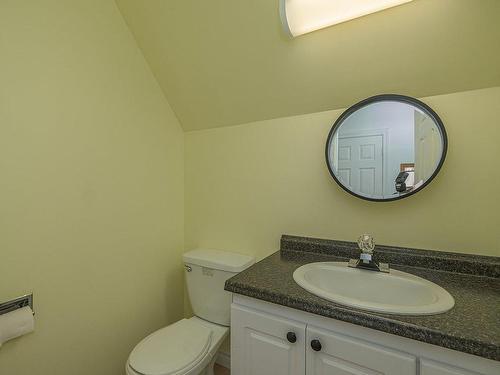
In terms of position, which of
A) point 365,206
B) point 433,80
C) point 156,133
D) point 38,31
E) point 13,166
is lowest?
point 365,206

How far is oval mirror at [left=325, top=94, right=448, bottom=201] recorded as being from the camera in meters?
1.04

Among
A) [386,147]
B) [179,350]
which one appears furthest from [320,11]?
[179,350]

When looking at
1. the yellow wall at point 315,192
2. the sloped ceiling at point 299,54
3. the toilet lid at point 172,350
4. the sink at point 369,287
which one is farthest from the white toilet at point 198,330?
the sloped ceiling at point 299,54

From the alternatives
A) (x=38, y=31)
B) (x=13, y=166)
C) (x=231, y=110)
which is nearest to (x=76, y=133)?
(x=13, y=166)

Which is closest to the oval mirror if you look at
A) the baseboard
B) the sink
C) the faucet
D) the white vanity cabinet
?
the faucet

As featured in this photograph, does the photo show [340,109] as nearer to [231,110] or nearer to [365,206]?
[365,206]

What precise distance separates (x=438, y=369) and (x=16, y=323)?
1420mm

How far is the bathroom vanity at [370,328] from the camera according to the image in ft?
1.97

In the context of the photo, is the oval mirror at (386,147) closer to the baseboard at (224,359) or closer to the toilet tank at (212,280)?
the toilet tank at (212,280)

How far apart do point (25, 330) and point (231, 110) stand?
142 cm

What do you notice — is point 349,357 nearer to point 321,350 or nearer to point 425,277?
point 321,350

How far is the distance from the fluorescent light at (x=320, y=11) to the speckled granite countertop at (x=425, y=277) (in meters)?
1.01

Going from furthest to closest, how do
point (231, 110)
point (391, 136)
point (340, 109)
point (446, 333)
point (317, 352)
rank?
point (231, 110) → point (340, 109) → point (391, 136) → point (317, 352) → point (446, 333)

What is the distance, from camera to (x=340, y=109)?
1.24 metres
